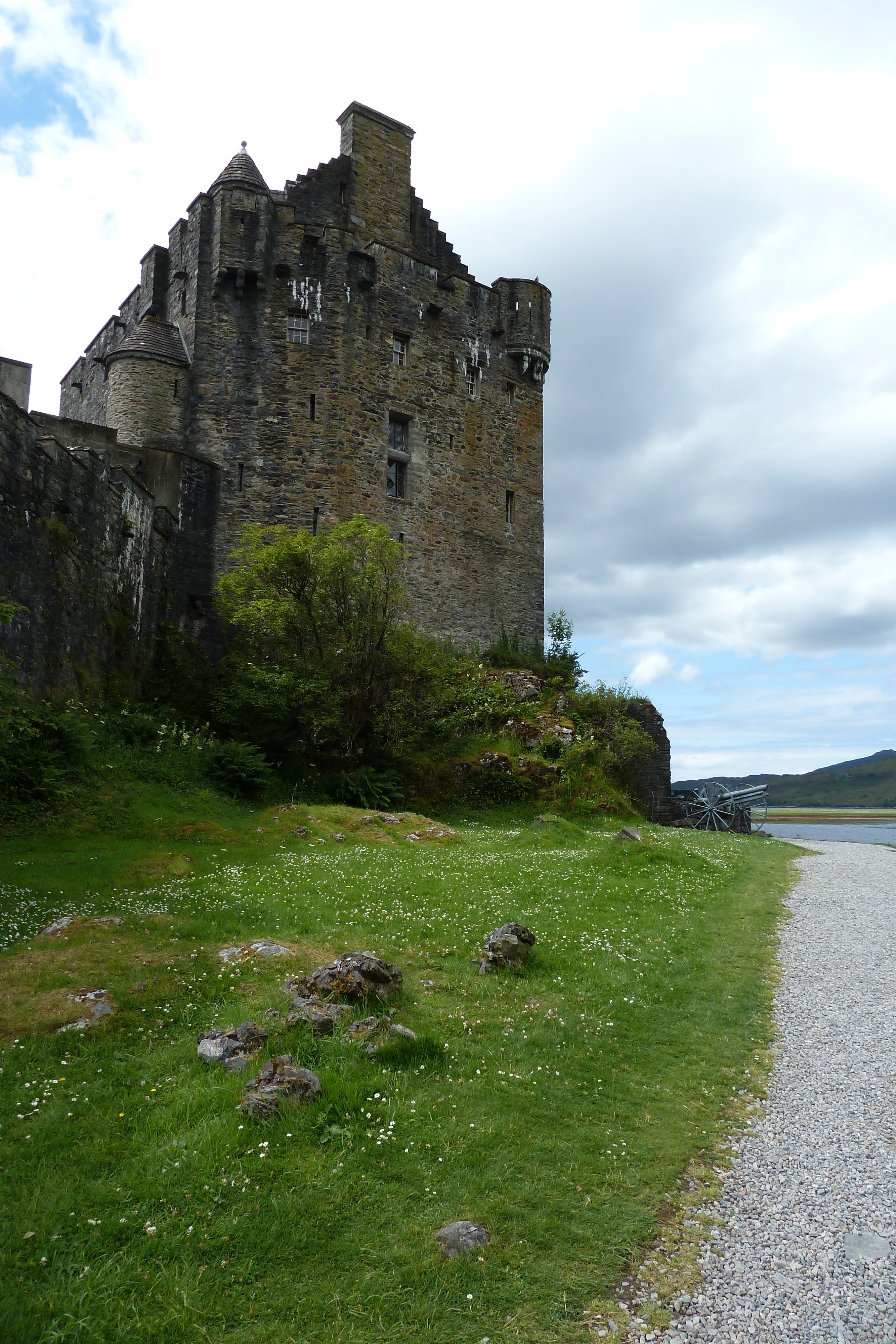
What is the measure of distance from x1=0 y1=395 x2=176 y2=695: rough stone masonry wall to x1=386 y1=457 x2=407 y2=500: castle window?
1355cm

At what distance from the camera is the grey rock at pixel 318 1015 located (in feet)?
22.8

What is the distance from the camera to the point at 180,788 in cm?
1855

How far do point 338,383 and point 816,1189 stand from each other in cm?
3329

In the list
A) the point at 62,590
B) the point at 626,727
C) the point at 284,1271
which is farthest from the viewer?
the point at 626,727

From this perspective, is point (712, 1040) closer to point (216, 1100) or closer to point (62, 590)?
point (216, 1100)

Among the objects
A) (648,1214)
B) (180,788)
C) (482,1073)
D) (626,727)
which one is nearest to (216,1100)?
(482,1073)

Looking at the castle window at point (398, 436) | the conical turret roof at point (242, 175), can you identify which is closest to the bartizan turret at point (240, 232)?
the conical turret roof at point (242, 175)

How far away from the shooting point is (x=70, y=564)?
18719mm

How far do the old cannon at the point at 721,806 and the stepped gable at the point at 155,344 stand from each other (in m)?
29.0

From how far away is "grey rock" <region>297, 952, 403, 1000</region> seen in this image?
7668 mm

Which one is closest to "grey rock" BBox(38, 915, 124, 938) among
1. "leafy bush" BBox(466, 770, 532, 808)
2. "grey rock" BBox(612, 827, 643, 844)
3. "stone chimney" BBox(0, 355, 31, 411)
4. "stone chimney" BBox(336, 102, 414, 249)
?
"grey rock" BBox(612, 827, 643, 844)

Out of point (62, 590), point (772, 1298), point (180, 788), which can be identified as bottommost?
point (772, 1298)

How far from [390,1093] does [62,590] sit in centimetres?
1538

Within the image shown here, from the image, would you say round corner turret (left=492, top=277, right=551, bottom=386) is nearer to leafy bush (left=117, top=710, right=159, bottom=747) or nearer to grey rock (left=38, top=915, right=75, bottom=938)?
leafy bush (left=117, top=710, right=159, bottom=747)
